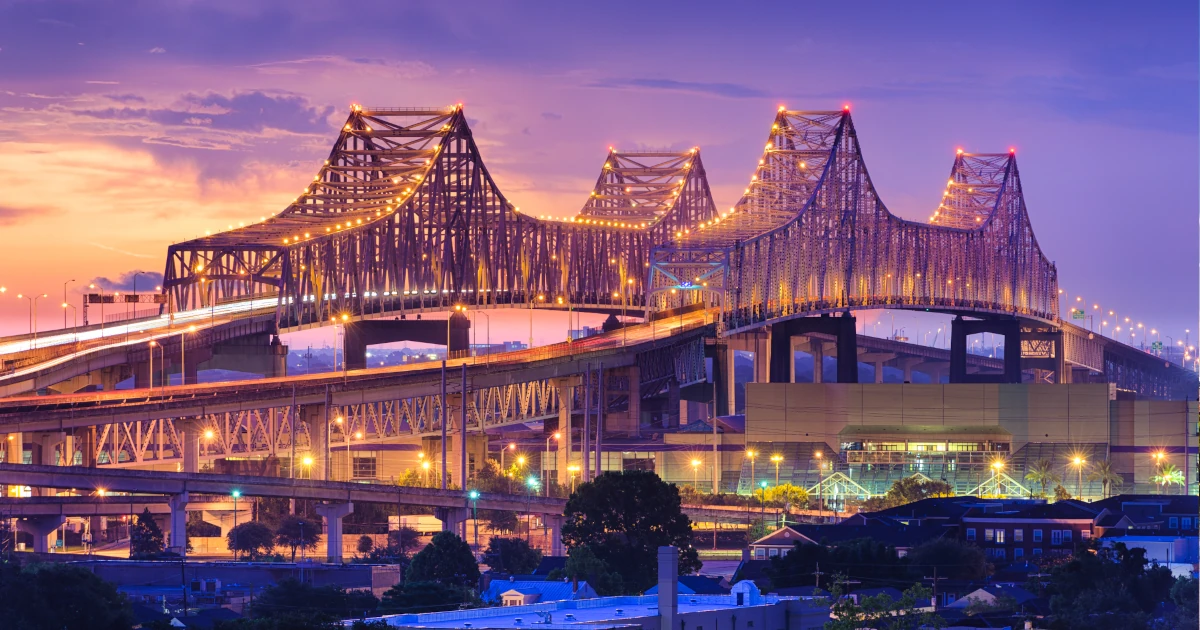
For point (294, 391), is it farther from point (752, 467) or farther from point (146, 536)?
point (752, 467)

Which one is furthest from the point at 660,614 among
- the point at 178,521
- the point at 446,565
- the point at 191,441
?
the point at 191,441

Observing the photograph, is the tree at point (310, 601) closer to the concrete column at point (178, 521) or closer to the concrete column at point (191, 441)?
the concrete column at point (178, 521)

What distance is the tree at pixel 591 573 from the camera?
97688 millimetres

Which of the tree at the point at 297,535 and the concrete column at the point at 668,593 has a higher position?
the concrete column at the point at 668,593

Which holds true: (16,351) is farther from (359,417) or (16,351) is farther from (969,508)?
(969,508)

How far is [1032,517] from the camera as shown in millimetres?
119250

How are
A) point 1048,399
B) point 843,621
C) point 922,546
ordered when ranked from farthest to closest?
1. point 1048,399
2. point 922,546
3. point 843,621

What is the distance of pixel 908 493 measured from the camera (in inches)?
5787

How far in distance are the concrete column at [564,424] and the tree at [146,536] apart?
31.0m

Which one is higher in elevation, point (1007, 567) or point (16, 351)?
point (16, 351)

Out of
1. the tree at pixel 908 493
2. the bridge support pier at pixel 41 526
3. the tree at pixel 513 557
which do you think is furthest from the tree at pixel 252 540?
the tree at pixel 908 493

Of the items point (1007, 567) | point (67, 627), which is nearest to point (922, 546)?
point (1007, 567)

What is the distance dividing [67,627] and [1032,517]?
5522 centimetres

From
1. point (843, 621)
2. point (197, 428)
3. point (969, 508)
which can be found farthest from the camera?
point (197, 428)
